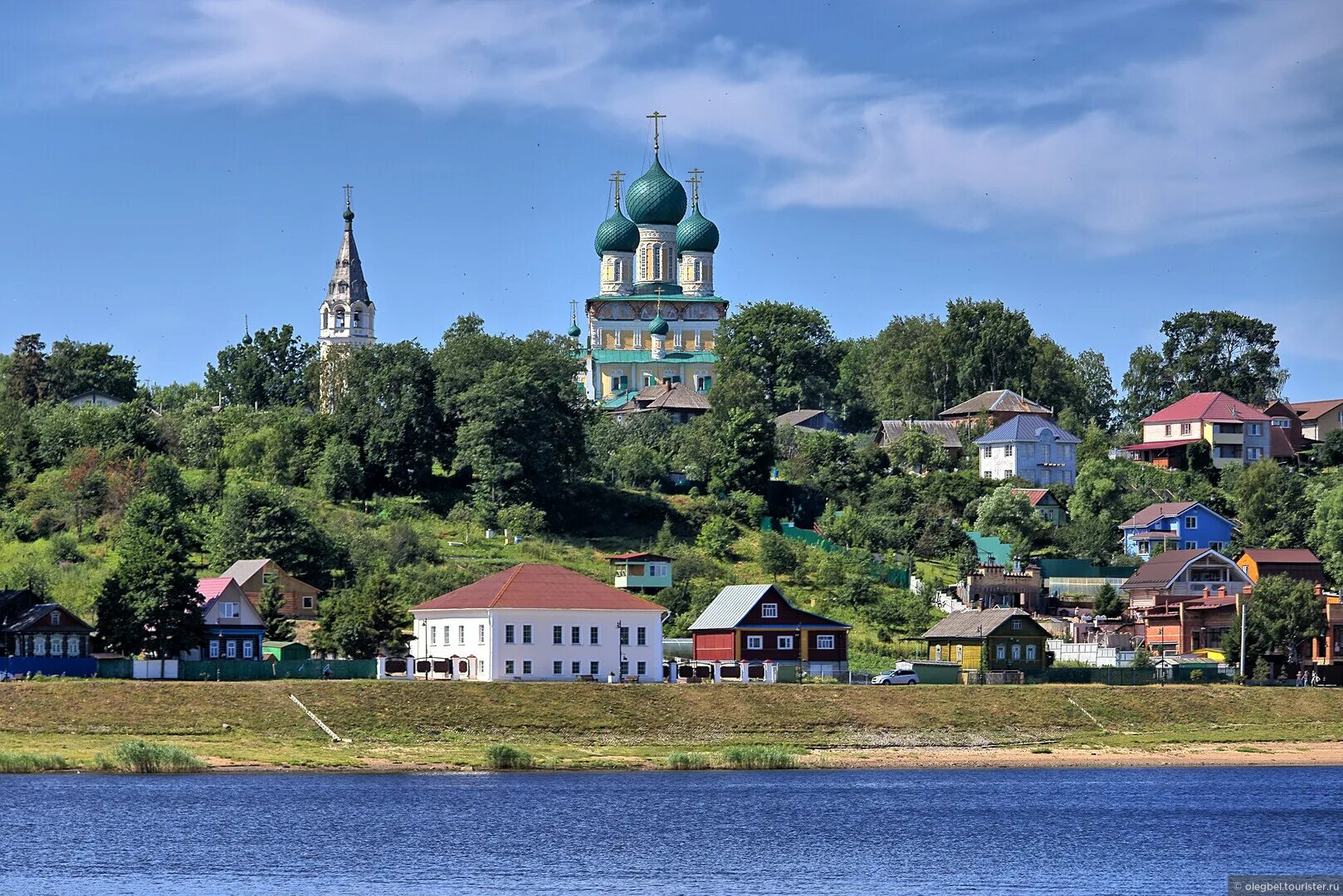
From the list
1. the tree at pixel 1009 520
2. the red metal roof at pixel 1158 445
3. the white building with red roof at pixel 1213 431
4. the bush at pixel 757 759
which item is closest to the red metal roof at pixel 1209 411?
the white building with red roof at pixel 1213 431

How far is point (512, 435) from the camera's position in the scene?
112 metres

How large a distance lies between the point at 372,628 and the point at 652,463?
38.8 metres

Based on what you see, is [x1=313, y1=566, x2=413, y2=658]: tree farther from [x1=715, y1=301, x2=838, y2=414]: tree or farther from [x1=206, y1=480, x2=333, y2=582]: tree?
[x1=715, y1=301, x2=838, y2=414]: tree

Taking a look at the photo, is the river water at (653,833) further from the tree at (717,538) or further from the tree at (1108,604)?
the tree at (717,538)

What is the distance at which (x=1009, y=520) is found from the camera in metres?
113

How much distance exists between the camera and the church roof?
162 meters

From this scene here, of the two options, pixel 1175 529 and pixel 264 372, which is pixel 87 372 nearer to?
pixel 264 372

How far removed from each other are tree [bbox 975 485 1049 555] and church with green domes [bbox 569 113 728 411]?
44.6 metres

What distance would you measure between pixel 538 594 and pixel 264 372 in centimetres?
5623

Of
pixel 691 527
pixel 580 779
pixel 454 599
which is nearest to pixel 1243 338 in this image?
pixel 691 527

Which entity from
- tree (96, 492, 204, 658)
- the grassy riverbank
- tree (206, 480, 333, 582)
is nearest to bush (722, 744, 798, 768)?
the grassy riverbank

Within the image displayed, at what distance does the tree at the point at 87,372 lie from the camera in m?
132

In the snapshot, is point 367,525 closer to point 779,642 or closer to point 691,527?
point 691,527

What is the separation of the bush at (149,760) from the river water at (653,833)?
33.2 inches
